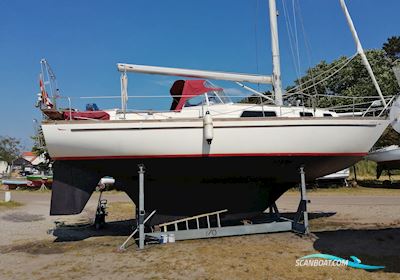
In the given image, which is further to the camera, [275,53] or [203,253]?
[275,53]

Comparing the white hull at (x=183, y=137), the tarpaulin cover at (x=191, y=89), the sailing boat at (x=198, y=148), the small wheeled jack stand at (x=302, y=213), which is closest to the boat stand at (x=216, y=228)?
the small wheeled jack stand at (x=302, y=213)

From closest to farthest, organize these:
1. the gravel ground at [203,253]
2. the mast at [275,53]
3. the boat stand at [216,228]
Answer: the gravel ground at [203,253]
the boat stand at [216,228]
the mast at [275,53]

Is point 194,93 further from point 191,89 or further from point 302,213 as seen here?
point 302,213

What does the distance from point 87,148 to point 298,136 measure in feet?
15.1

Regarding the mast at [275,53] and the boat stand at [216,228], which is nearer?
the boat stand at [216,228]

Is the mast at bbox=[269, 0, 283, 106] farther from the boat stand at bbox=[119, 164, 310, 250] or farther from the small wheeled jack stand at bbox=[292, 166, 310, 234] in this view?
the boat stand at bbox=[119, 164, 310, 250]

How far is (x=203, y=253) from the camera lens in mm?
6844

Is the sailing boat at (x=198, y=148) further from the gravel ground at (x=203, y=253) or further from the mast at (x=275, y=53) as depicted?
the gravel ground at (x=203, y=253)

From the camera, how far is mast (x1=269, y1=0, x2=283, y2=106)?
9.88 metres

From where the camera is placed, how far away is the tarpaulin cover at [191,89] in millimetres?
8938

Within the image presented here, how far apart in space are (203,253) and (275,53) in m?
5.86

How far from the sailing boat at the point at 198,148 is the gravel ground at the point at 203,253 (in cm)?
115

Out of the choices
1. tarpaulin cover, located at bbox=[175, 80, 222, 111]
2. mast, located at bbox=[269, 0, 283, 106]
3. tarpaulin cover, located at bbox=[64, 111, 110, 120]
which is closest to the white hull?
tarpaulin cover, located at bbox=[64, 111, 110, 120]

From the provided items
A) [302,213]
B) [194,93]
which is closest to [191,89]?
[194,93]
